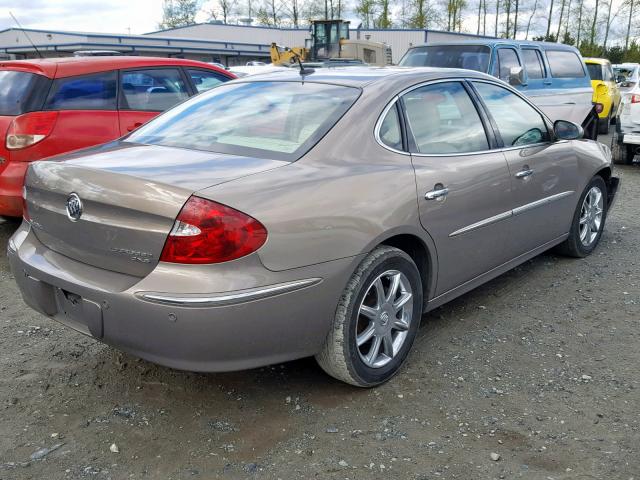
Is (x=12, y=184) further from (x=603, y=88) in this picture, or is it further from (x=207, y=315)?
(x=603, y=88)

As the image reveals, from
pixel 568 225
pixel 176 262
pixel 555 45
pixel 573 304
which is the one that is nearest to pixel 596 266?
pixel 568 225

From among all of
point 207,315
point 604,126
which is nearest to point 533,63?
point 604,126

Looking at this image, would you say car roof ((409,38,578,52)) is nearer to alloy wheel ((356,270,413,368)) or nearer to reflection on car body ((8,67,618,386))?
reflection on car body ((8,67,618,386))

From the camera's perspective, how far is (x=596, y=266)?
515 centimetres

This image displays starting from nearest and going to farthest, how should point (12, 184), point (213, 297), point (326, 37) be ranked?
point (213, 297) → point (12, 184) → point (326, 37)

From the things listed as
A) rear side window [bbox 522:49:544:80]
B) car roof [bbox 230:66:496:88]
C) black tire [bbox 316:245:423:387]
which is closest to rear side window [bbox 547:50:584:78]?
rear side window [bbox 522:49:544:80]

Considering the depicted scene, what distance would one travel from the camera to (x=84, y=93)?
222 inches

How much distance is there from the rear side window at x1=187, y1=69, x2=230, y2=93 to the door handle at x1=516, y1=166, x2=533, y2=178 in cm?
392

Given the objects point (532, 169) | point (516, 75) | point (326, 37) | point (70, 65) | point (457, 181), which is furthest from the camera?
point (326, 37)

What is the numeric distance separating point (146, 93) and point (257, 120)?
331 centimetres

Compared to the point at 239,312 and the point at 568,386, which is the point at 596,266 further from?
the point at 239,312

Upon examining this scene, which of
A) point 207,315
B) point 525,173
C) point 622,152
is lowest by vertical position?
point 622,152

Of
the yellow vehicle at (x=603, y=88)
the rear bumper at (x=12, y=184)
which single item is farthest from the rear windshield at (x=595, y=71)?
Result: the rear bumper at (x=12, y=184)

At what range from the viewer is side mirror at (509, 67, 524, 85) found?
973cm
